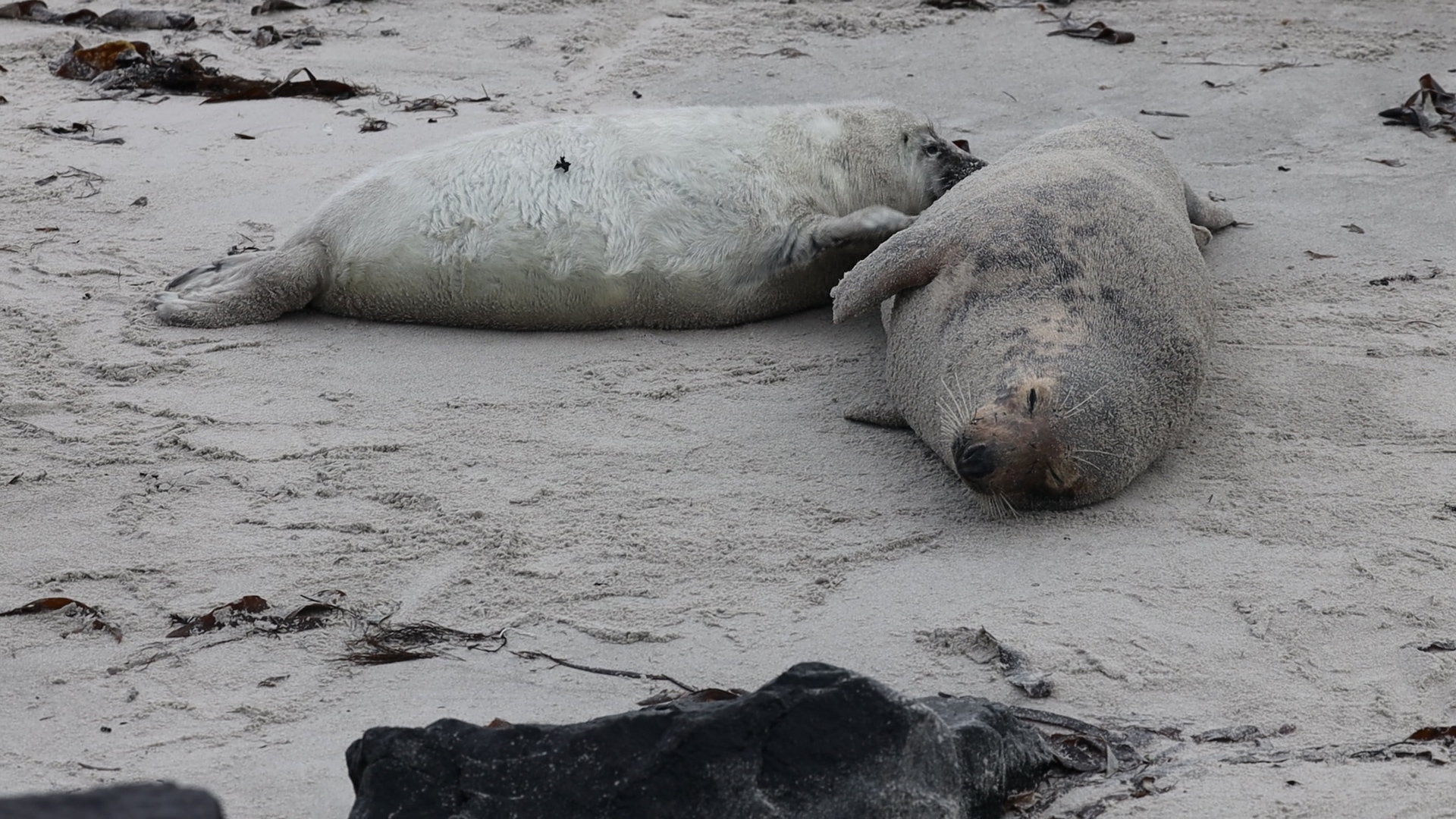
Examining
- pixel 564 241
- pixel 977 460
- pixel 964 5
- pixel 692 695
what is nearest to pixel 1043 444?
pixel 977 460

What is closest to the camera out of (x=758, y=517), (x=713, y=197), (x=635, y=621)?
(x=635, y=621)

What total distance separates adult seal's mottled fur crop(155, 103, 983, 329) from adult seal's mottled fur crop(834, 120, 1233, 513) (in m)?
0.68

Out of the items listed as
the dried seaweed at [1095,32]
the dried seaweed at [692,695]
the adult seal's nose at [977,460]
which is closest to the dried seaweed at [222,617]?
the dried seaweed at [692,695]

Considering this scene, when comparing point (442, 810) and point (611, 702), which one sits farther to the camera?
point (611, 702)

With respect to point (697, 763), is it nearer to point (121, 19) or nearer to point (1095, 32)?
point (1095, 32)

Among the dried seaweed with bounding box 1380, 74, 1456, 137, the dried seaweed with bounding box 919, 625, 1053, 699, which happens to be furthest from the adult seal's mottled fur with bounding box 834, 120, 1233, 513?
the dried seaweed with bounding box 1380, 74, 1456, 137

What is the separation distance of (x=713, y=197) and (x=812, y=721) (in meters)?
3.12

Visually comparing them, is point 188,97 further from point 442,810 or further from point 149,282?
point 442,810

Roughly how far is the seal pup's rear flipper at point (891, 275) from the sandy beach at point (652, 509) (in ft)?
1.12

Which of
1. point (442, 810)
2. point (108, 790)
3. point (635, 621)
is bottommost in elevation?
point (635, 621)

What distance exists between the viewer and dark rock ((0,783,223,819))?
1.13 m

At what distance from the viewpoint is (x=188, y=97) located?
23.2ft

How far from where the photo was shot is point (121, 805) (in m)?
1.16

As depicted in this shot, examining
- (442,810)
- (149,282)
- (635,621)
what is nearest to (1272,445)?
(635,621)
